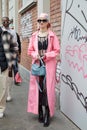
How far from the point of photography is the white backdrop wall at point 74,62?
5.43 m

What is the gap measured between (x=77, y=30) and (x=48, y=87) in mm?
1118

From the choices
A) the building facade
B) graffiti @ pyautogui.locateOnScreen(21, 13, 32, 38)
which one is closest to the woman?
the building facade

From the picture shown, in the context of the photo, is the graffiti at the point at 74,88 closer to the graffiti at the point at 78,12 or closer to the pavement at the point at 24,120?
the pavement at the point at 24,120

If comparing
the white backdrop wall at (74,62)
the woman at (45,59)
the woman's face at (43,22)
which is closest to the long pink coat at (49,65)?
the woman at (45,59)

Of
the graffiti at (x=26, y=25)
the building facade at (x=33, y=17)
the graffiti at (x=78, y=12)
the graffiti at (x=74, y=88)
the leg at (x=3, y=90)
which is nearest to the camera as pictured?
the graffiti at (x=78, y=12)

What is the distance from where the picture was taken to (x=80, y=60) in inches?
219

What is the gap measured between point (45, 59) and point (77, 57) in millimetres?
581

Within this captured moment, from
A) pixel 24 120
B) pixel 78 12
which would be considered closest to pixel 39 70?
pixel 24 120

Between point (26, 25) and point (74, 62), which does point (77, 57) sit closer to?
point (74, 62)

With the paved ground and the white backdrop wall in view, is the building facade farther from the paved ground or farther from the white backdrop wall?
the paved ground

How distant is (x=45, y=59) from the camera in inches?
235

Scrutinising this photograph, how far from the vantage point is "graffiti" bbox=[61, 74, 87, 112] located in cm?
547

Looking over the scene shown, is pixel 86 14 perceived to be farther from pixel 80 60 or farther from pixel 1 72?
pixel 1 72

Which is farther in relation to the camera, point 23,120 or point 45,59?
point 23,120
